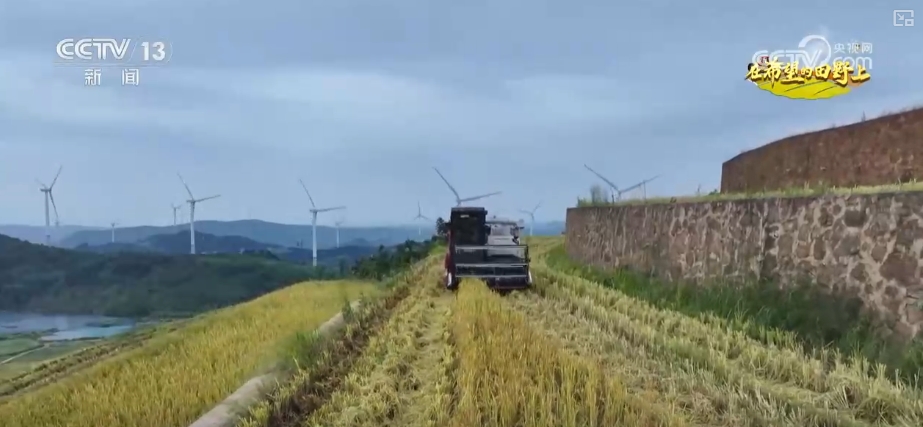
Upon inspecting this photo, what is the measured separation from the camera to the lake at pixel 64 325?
18917mm

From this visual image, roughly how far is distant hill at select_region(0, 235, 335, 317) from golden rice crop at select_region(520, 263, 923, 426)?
17.9 m

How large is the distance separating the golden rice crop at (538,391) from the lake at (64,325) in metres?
14.9

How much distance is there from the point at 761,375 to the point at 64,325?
22338 millimetres

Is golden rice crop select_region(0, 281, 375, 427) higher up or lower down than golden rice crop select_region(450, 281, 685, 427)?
lower down

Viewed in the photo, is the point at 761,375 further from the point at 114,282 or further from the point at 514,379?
the point at 114,282

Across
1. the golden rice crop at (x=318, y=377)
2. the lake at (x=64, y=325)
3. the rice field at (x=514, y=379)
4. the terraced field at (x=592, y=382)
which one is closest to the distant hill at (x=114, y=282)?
the lake at (x=64, y=325)

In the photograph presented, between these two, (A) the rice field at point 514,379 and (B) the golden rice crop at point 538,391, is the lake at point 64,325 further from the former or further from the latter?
(B) the golden rice crop at point 538,391

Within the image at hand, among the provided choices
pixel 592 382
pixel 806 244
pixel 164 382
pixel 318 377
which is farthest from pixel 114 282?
pixel 592 382

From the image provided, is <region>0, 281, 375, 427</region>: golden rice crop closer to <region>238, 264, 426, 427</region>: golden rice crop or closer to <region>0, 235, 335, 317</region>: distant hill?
<region>238, 264, 426, 427</region>: golden rice crop

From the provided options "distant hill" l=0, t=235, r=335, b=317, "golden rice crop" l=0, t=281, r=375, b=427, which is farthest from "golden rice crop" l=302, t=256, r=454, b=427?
"distant hill" l=0, t=235, r=335, b=317

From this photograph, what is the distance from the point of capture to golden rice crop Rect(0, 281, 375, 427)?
659 cm

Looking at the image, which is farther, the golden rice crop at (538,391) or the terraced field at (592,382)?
the terraced field at (592,382)

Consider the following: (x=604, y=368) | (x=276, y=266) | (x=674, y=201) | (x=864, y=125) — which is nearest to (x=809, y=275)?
(x=604, y=368)

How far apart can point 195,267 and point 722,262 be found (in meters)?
25.6
